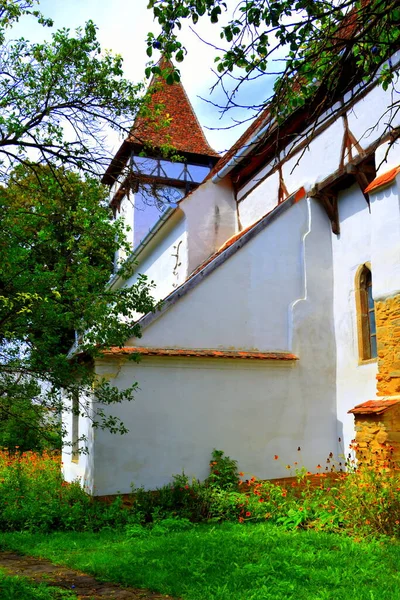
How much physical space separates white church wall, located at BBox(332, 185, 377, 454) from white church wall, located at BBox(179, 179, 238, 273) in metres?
4.32

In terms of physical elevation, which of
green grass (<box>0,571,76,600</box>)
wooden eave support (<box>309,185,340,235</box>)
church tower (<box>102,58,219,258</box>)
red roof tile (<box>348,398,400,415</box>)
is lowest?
green grass (<box>0,571,76,600</box>)

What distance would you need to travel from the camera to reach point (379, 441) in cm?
873

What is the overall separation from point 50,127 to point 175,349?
5174 mm

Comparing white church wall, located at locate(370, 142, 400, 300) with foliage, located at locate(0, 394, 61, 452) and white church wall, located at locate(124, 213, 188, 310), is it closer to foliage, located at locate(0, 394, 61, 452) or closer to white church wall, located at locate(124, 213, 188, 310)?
foliage, located at locate(0, 394, 61, 452)

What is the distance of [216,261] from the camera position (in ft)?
38.2

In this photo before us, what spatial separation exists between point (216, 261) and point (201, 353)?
2.04m

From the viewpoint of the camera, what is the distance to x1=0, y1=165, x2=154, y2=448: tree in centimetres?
766

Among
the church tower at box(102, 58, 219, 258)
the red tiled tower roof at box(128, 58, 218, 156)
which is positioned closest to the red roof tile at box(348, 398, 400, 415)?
the church tower at box(102, 58, 219, 258)

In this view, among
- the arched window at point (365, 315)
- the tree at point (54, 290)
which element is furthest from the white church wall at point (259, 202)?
the tree at point (54, 290)

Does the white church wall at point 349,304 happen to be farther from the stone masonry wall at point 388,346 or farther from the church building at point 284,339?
the stone masonry wall at point 388,346

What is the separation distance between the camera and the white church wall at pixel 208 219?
1567 centimetres

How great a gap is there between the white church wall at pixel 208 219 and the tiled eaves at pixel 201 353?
475 cm

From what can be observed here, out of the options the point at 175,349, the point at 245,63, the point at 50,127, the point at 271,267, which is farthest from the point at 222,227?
the point at 245,63

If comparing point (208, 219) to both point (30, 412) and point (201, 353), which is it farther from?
point (30, 412)
